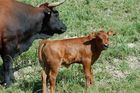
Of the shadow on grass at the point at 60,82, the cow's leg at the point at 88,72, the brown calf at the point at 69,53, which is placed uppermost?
the brown calf at the point at 69,53

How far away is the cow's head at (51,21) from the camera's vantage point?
9898 millimetres

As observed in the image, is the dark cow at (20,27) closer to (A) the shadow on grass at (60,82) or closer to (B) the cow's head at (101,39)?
(A) the shadow on grass at (60,82)

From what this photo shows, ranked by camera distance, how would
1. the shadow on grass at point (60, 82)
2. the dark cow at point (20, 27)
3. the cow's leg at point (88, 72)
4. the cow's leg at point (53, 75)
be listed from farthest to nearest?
1. the dark cow at point (20, 27)
2. the shadow on grass at point (60, 82)
3. the cow's leg at point (88, 72)
4. the cow's leg at point (53, 75)

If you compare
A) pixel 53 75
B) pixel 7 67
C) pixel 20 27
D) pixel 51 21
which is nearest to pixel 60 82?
pixel 53 75

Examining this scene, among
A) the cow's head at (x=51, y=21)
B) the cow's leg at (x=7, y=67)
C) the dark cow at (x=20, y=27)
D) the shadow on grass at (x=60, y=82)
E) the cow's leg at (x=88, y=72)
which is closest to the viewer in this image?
the cow's leg at (x=88, y=72)

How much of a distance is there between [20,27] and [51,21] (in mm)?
836

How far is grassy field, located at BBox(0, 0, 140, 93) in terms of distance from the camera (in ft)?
27.8

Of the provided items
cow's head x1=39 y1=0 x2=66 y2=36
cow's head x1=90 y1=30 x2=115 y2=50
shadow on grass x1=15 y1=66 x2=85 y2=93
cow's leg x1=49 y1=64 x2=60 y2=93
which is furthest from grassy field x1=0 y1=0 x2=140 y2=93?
cow's head x1=90 y1=30 x2=115 y2=50

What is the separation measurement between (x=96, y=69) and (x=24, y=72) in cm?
129

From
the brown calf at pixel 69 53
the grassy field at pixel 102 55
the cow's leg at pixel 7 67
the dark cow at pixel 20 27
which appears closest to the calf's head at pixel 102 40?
the brown calf at pixel 69 53

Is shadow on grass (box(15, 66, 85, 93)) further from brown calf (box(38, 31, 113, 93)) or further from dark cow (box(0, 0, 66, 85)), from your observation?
dark cow (box(0, 0, 66, 85))

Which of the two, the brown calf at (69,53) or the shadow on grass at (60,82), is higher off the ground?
the brown calf at (69,53)

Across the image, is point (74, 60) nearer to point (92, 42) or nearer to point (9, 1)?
point (92, 42)

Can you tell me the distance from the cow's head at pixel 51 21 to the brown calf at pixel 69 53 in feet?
5.66
